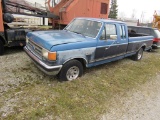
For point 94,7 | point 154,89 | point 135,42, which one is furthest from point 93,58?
point 94,7

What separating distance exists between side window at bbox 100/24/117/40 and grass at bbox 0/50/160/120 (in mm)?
1328

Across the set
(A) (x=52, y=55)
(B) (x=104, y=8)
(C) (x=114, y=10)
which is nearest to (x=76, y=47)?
(A) (x=52, y=55)

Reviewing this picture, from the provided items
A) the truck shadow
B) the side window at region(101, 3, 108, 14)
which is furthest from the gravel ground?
the side window at region(101, 3, 108, 14)

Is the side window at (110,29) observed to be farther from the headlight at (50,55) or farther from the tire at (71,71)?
the headlight at (50,55)

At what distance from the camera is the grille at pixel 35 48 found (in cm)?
413

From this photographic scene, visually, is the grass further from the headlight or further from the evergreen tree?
the evergreen tree

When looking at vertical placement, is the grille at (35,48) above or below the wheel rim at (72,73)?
above

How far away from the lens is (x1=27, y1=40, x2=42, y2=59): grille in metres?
4.13

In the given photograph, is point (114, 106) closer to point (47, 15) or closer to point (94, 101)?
point (94, 101)

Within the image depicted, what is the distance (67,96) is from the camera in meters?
3.73

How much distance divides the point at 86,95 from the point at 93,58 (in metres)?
1.33

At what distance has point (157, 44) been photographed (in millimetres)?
10477

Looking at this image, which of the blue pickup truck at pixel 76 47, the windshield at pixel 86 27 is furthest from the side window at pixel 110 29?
the windshield at pixel 86 27

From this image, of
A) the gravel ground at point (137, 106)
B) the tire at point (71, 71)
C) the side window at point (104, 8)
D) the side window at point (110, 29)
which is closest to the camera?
the gravel ground at point (137, 106)
